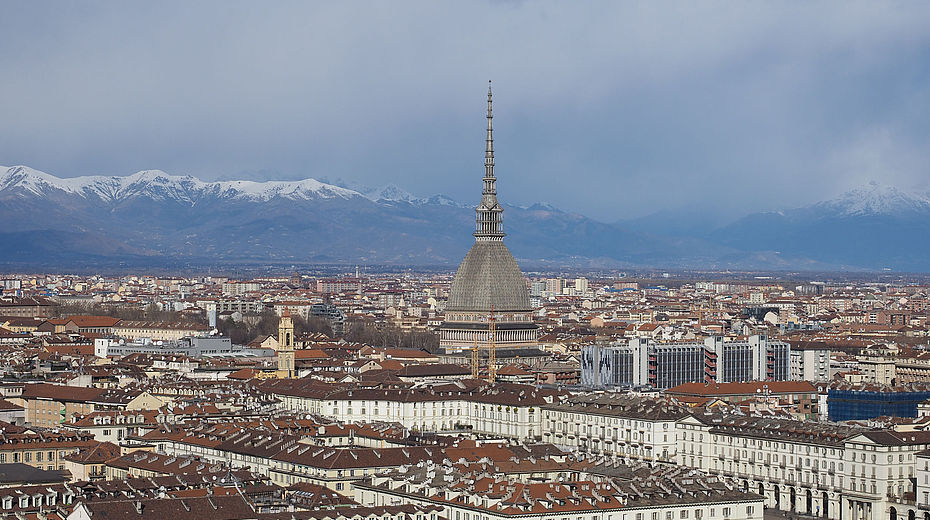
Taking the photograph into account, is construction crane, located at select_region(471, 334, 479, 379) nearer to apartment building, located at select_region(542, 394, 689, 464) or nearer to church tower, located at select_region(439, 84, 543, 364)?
church tower, located at select_region(439, 84, 543, 364)

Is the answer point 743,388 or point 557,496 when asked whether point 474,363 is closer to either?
point 743,388

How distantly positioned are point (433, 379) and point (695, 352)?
16.5 meters

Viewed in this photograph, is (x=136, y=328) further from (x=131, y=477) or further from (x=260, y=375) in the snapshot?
(x=131, y=477)

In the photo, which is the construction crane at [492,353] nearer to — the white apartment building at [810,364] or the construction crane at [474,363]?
the construction crane at [474,363]

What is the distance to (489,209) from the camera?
121 metres

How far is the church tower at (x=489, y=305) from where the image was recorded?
11481 cm

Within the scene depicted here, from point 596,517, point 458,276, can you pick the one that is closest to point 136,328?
point 458,276

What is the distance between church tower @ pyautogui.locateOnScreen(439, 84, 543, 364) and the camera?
115m

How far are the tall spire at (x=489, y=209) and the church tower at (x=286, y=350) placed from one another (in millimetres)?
16991

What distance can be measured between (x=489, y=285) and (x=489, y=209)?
5679 mm

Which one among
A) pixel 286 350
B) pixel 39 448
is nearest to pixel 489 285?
pixel 286 350

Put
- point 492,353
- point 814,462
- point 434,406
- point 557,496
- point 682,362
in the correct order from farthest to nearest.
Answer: point 492,353 < point 682,362 < point 434,406 < point 814,462 < point 557,496

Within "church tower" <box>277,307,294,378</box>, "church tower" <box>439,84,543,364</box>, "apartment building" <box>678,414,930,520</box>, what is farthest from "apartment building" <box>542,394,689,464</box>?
"church tower" <box>439,84,543,364</box>

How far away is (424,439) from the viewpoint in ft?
225
